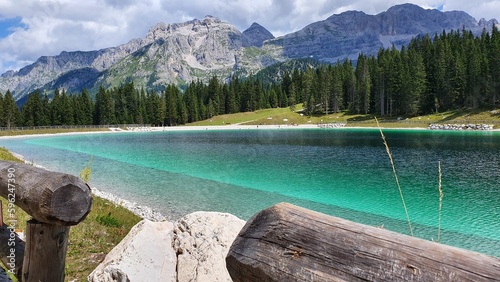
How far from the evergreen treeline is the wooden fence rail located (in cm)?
10069

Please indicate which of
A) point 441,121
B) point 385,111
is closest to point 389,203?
point 441,121

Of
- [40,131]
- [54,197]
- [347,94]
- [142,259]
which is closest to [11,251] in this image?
[142,259]

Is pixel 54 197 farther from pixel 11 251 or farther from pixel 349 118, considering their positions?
pixel 349 118

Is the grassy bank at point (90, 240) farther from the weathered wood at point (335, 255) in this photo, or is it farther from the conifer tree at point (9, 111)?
the conifer tree at point (9, 111)

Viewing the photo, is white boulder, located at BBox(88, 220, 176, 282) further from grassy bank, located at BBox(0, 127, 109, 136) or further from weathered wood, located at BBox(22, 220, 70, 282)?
grassy bank, located at BBox(0, 127, 109, 136)

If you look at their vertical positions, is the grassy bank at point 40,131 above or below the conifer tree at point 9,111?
below

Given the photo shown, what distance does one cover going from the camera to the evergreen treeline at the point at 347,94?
90625 millimetres

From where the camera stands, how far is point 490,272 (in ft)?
4.18

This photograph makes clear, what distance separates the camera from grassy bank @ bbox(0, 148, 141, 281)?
709 centimetres

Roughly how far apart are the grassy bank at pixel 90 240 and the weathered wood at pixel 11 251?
1931 mm

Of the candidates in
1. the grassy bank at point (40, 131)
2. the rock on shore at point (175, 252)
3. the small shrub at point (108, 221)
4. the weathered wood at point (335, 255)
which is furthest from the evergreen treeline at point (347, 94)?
the weathered wood at point (335, 255)

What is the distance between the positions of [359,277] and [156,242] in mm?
5195

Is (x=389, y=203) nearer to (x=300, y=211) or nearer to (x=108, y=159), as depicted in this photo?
(x=300, y=211)

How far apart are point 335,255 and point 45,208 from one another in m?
3.08
